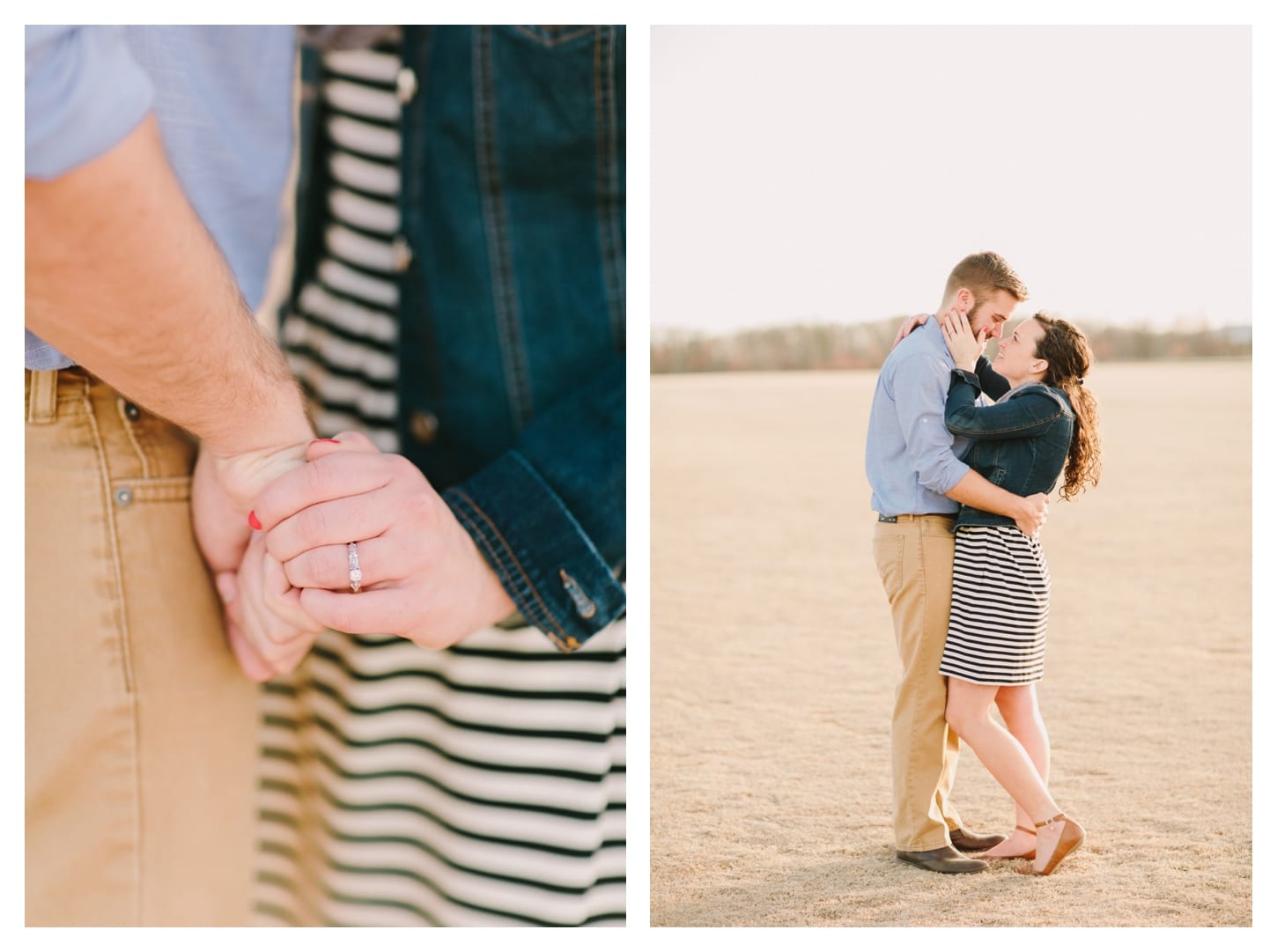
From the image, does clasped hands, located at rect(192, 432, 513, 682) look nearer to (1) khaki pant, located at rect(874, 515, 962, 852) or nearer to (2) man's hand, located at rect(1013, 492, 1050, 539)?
(1) khaki pant, located at rect(874, 515, 962, 852)

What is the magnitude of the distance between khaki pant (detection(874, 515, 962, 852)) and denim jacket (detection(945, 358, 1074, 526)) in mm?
99

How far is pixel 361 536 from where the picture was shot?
1303 millimetres

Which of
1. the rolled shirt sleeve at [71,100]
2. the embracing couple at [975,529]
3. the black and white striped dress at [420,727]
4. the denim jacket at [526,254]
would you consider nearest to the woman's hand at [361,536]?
the denim jacket at [526,254]

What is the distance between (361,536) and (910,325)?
0.88 metres

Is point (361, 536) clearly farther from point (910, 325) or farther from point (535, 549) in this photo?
point (910, 325)

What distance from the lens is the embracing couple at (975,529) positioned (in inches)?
63.8

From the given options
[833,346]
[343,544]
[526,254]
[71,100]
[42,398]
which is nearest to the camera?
[71,100]

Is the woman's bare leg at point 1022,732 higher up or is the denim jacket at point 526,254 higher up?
the denim jacket at point 526,254

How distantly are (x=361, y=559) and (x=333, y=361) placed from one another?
1.64ft

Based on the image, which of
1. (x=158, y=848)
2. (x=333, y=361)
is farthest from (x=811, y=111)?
(x=158, y=848)

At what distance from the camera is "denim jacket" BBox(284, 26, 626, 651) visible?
151cm

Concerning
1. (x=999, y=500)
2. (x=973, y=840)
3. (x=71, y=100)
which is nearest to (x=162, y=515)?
(x=71, y=100)

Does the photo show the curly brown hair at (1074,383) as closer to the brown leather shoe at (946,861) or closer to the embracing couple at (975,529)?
the embracing couple at (975,529)

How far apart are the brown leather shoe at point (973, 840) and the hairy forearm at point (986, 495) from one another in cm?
49
